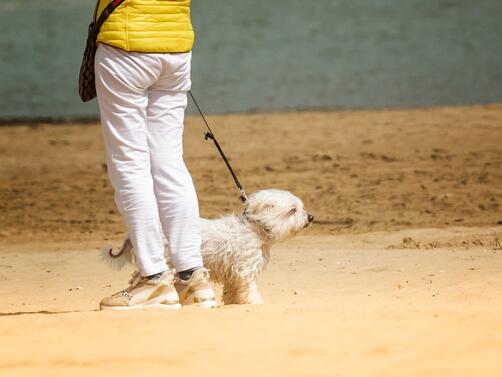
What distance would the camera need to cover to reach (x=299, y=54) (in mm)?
17469

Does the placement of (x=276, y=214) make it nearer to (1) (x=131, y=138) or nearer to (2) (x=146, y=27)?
(1) (x=131, y=138)

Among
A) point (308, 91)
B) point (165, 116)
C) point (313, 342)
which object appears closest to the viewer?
point (313, 342)

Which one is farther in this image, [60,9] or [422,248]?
[60,9]

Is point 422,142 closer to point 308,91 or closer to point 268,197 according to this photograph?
point 308,91

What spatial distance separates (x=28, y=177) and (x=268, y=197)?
6.98m

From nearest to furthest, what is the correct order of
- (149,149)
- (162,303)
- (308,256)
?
(162,303)
(149,149)
(308,256)

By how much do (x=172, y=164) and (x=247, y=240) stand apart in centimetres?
133

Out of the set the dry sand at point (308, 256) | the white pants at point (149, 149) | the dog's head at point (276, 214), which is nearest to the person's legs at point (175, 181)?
the white pants at point (149, 149)

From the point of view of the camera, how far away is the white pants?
5727 millimetres

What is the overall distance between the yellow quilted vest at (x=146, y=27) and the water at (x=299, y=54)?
10.8 meters

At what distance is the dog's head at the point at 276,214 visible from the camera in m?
7.15

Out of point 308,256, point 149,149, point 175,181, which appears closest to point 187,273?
point 175,181

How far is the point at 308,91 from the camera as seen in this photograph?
17.0m

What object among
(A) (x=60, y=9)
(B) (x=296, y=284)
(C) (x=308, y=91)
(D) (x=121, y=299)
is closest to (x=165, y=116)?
(D) (x=121, y=299)
